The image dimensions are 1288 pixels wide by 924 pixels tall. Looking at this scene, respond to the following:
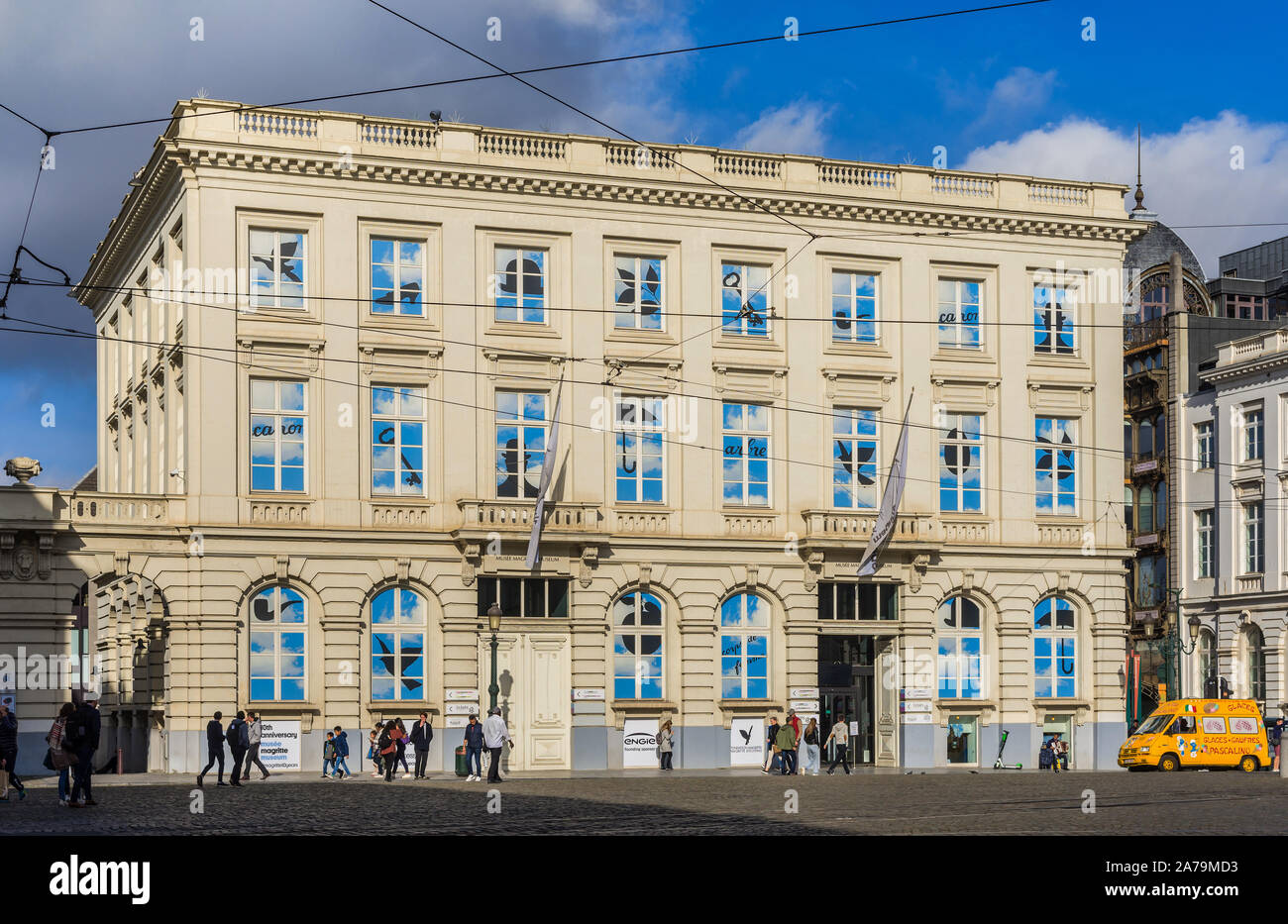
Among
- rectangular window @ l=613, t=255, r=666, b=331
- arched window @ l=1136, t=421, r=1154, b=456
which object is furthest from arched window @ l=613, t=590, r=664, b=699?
arched window @ l=1136, t=421, r=1154, b=456

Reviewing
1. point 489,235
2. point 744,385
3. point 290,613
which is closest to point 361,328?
point 489,235

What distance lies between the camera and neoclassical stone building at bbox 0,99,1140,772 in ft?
148

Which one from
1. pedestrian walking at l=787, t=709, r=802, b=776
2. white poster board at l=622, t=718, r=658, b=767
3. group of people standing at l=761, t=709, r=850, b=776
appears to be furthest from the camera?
white poster board at l=622, t=718, r=658, b=767

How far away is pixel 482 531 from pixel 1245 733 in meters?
24.8

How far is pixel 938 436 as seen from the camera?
2040 inches

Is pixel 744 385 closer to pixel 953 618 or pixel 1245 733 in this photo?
pixel 953 618

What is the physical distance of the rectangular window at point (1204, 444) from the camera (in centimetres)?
7412

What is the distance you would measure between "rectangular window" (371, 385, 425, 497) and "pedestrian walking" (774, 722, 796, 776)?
11299mm

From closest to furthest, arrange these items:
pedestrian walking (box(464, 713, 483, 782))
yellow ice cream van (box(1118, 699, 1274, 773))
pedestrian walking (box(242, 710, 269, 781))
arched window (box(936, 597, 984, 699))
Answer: pedestrian walking (box(242, 710, 269, 781)), pedestrian walking (box(464, 713, 483, 782)), arched window (box(936, 597, 984, 699)), yellow ice cream van (box(1118, 699, 1274, 773))

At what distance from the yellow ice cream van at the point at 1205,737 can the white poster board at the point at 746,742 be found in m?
11.5

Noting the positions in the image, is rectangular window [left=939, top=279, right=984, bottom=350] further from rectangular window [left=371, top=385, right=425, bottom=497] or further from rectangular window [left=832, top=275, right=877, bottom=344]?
rectangular window [left=371, top=385, right=425, bottom=497]

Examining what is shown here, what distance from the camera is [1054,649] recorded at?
5291 centimetres

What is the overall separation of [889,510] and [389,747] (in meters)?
14.3
